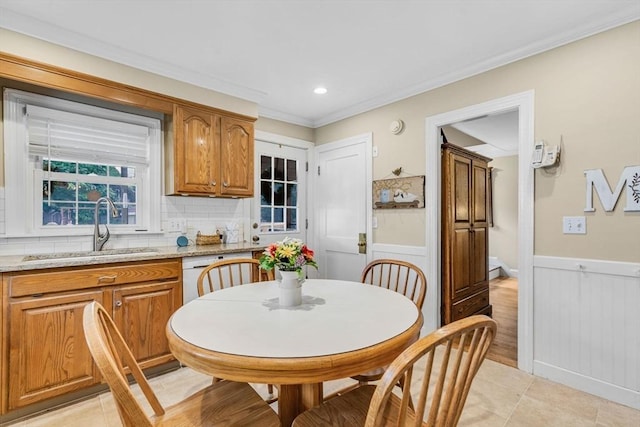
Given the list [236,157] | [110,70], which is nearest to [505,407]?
[236,157]

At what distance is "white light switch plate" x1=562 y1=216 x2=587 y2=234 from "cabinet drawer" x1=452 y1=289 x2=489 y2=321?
1.29m

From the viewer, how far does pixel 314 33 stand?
2238mm

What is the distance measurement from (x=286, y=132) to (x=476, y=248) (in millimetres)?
2667

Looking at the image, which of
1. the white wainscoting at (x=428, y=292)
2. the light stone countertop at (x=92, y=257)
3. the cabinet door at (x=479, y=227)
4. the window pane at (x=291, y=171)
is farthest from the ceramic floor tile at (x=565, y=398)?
the window pane at (x=291, y=171)

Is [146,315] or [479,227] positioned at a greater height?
[479,227]

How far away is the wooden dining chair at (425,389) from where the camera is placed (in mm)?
772

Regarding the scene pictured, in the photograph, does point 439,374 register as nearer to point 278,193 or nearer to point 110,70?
point 110,70

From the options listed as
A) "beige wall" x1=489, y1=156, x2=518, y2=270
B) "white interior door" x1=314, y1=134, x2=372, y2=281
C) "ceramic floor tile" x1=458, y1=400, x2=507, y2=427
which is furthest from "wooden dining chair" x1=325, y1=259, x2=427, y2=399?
"beige wall" x1=489, y1=156, x2=518, y2=270

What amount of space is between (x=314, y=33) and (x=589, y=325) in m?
2.76

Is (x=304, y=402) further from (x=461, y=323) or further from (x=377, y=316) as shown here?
(x=461, y=323)

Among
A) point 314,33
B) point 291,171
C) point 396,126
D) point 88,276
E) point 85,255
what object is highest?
point 314,33

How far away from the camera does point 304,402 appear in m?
1.33

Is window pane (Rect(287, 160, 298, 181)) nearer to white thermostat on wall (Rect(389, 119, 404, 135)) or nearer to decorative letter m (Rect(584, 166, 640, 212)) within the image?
white thermostat on wall (Rect(389, 119, 404, 135))

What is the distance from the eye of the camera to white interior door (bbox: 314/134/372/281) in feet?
11.9
